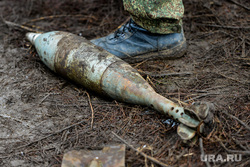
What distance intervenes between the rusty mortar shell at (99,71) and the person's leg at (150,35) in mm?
420

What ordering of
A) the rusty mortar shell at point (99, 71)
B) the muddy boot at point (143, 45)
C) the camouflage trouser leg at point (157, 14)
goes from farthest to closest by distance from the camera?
the muddy boot at point (143, 45) → the camouflage trouser leg at point (157, 14) → the rusty mortar shell at point (99, 71)

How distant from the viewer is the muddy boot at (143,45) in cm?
268

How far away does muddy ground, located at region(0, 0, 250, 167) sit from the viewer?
69.1 inches

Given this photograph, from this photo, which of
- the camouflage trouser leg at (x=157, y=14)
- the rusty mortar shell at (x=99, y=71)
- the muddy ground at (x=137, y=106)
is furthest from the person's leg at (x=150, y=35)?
the rusty mortar shell at (x=99, y=71)

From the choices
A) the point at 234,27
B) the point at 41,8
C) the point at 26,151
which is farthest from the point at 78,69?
the point at 41,8

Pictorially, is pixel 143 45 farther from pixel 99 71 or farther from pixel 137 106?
pixel 137 106

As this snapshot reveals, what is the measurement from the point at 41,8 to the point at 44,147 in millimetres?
2827

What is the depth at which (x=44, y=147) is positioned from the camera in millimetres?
1865

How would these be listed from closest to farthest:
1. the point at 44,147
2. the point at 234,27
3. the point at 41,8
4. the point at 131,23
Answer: the point at 44,147 < the point at 131,23 < the point at 234,27 < the point at 41,8

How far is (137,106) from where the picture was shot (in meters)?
2.12

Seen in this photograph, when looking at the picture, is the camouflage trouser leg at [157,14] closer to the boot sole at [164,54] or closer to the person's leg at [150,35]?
the person's leg at [150,35]

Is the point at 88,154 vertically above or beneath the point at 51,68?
beneath

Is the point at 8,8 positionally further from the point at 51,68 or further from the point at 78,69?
the point at 78,69

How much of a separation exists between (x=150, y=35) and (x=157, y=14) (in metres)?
0.29
